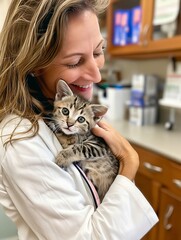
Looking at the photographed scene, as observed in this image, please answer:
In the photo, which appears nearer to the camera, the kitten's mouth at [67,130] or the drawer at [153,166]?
the kitten's mouth at [67,130]

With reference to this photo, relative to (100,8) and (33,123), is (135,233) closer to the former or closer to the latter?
(33,123)

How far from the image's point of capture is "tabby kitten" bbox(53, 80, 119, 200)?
2.68ft

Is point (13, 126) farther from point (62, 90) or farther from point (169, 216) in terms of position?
point (169, 216)

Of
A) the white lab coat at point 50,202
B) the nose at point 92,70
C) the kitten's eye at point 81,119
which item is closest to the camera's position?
the white lab coat at point 50,202

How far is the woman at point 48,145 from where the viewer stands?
0.63 m

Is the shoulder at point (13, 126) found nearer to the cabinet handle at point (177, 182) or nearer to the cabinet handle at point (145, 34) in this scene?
the cabinet handle at point (177, 182)

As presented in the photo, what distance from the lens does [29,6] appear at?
2.34 feet

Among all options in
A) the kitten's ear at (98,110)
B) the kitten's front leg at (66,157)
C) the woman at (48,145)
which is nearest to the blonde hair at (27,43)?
the woman at (48,145)

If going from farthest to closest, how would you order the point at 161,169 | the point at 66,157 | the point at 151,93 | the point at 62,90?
the point at 151,93
the point at 161,169
the point at 62,90
the point at 66,157

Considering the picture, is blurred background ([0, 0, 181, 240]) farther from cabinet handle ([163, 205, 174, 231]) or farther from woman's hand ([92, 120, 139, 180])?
woman's hand ([92, 120, 139, 180])

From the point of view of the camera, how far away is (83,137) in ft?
2.96

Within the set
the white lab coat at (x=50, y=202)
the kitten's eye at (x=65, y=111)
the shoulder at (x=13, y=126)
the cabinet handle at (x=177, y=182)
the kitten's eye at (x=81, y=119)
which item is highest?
the shoulder at (x=13, y=126)

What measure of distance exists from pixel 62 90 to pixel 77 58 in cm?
13

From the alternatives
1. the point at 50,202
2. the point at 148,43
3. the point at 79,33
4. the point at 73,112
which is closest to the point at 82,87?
the point at 73,112
